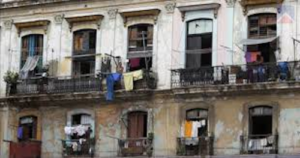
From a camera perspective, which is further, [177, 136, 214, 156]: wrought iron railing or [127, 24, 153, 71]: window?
[127, 24, 153, 71]: window

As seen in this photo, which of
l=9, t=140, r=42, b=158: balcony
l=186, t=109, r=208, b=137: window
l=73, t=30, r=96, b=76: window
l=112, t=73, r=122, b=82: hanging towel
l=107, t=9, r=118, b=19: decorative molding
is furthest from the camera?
l=73, t=30, r=96, b=76: window

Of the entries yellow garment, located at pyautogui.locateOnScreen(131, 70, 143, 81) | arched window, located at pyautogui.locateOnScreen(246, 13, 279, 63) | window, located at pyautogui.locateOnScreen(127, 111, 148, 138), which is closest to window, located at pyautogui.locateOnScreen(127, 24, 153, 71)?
yellow garment, located at pyautogui.locateOnScreen(131, 70, 143, 81)

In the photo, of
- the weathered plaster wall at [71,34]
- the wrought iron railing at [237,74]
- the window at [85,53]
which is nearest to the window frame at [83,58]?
the window at [85,53]

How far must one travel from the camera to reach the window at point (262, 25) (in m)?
34.6

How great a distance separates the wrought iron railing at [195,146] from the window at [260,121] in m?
1.72

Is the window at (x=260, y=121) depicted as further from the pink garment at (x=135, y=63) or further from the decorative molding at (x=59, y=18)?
the decorative molding at (x=59, y=18)

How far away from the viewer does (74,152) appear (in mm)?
37469

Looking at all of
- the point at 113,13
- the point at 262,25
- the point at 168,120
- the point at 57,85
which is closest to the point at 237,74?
the point at 262,25

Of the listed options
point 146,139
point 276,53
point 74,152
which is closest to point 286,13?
point 276,53

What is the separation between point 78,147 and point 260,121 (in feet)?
26.8

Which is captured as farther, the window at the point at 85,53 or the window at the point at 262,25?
the window at the point at 85,53

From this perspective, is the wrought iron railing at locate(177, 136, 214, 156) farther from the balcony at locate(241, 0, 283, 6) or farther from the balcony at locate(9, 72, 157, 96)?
the balcony at locate(241, 0, 283, 6)

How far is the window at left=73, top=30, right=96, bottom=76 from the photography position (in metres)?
38.3

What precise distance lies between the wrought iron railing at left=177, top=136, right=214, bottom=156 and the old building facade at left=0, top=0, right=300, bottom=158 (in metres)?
0.04
